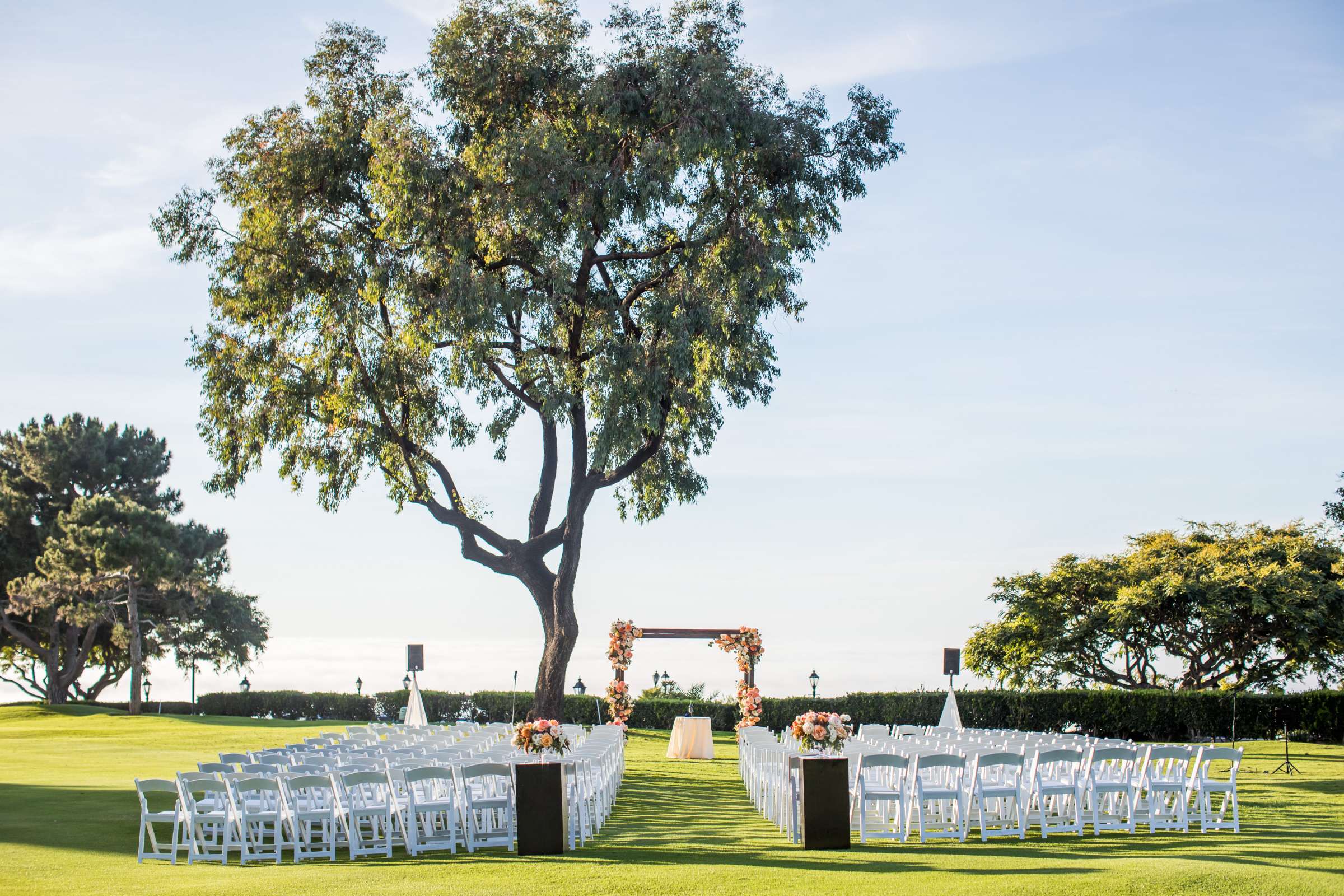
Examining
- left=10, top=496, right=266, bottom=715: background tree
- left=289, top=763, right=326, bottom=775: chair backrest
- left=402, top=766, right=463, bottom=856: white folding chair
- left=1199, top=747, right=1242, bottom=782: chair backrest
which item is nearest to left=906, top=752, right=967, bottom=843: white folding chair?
left=1199, top=747, right=1242, bottom=782: chair backrest

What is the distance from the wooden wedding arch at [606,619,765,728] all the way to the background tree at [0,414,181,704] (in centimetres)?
2339

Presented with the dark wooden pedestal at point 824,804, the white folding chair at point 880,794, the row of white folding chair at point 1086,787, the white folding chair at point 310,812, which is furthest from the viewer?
the row of white folding chair at point 1086,787

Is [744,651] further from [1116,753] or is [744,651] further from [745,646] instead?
[1116,753]

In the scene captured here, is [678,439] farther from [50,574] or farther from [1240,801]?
[50,574]

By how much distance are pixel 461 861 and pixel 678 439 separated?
15.7 meters

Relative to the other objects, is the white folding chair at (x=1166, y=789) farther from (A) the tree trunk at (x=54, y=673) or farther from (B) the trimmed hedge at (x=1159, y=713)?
(A) the tree trunk at (x=54, y=673)

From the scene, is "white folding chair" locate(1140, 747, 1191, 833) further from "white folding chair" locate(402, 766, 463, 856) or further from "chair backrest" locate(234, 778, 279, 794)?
→ "chair backrest" locate(234, 778, 279, 794)

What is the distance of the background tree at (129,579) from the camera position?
37.0 metres

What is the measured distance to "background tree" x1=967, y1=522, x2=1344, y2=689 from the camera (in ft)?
102

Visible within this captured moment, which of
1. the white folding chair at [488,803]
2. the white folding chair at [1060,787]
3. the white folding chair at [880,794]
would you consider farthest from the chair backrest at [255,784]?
the white folding chair at [1060,787]

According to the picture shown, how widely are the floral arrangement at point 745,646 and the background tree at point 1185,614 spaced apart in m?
10.8

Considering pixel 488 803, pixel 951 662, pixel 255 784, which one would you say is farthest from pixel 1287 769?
pixel 255 784

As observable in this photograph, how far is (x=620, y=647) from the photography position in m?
26.3

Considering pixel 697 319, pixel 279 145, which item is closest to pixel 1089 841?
pixel 697 319
